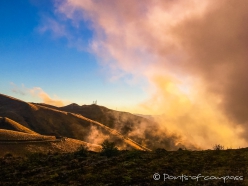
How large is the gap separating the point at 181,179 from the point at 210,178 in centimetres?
157

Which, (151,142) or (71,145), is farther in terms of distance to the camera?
(151,142)

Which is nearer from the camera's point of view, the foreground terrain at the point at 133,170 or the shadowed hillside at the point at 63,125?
the foreground terrain at the point at 133,170

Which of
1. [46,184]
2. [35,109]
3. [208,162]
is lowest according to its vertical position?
[46,184]

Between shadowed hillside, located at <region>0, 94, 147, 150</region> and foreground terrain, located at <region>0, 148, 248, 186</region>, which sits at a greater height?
shadowed hillside, located at <region>0, 94, 147, 150</region>

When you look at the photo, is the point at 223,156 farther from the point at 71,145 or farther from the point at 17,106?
the point at 17,106

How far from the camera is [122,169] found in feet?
55.8

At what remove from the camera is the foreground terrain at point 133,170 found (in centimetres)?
1438

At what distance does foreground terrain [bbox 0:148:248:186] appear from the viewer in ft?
47.2

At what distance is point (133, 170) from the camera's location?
16594 mm

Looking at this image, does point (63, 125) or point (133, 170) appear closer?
point (133, 170)

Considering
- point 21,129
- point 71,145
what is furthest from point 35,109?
point 71,145

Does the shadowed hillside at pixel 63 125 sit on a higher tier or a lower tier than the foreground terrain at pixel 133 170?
higher

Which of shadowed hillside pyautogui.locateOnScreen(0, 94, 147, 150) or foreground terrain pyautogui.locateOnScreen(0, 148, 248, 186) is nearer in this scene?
foreground terrain pyautogui.locateOnScreen(0, 148, 248, 186)

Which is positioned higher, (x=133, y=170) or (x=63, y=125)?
(x=63, y=125)
